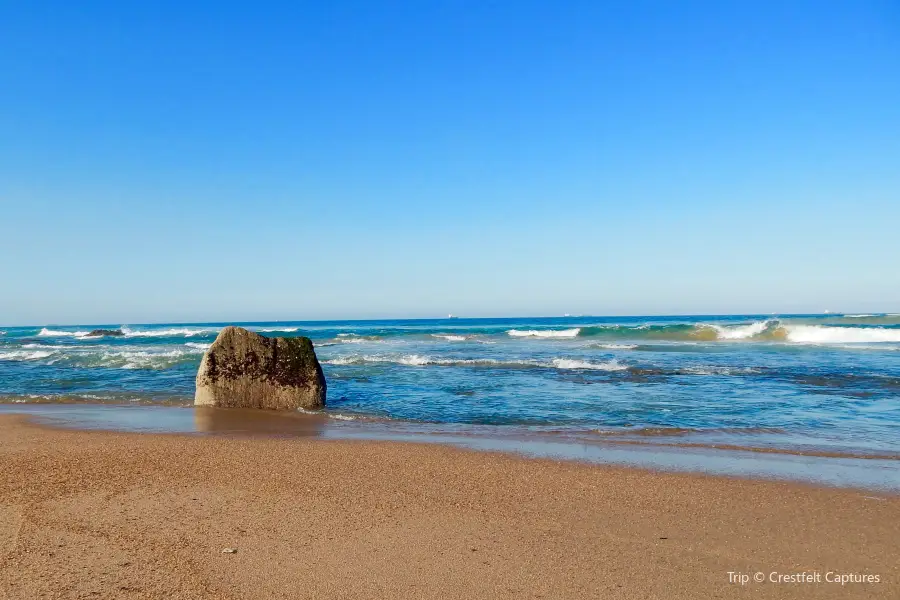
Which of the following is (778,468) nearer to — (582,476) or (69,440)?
(582,476)

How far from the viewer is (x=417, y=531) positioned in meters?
4.40

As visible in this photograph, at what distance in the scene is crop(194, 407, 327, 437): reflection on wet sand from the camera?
9.18m

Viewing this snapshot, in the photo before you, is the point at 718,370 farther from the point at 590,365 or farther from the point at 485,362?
the point at 485,362

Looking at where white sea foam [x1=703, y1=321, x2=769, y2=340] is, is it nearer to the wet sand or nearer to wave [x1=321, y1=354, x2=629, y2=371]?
wave [x1=321, y1=354, x2=629, y2=371]

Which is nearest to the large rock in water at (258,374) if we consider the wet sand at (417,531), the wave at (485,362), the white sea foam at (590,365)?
the wet sand at (417,531)

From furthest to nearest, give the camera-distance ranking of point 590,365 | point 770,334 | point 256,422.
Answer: point 770,334
point 590,365
point 256,422

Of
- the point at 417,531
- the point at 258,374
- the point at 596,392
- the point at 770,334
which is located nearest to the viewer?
the point at 417,531

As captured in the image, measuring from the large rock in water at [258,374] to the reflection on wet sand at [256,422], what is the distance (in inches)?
13.0

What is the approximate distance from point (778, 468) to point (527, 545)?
390 cm

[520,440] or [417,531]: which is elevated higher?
[417,531]

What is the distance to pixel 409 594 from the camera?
11.2 feet

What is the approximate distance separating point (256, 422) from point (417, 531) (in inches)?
254

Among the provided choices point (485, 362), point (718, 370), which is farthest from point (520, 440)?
point (485, 362)

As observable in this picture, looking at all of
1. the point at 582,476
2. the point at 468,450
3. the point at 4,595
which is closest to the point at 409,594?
the point at 4,595
